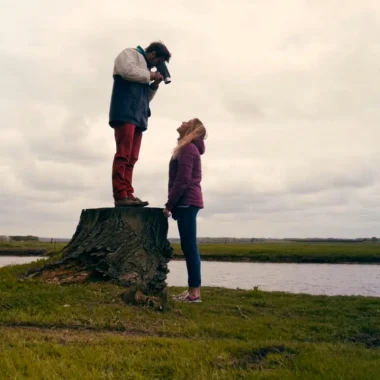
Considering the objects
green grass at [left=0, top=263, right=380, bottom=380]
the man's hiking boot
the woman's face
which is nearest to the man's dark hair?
the woman's face

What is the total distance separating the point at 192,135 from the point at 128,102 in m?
1.27

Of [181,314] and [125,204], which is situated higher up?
[125,204]

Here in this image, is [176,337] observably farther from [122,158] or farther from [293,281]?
[293,281]

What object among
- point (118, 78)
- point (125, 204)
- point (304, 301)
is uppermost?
point (118, 78)

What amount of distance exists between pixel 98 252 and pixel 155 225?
1.09 m

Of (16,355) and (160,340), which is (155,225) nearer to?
(160,340)

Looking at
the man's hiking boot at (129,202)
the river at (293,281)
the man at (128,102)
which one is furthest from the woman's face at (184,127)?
the river at (293,281)

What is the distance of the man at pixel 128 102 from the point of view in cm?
797

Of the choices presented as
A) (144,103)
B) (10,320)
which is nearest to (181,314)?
(10,320)

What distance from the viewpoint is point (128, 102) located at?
8.13 metres

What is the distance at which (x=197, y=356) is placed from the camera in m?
4.27

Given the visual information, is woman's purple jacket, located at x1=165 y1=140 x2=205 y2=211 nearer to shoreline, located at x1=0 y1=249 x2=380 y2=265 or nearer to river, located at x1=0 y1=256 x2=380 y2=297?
river, located at x1=0 y1=256 x2=380 y2=297

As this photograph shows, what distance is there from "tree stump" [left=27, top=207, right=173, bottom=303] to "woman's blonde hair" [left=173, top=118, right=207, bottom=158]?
1206 mm

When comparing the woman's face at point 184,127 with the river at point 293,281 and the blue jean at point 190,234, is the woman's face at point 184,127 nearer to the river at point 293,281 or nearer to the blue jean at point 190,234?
the blue jean at point 190,234
